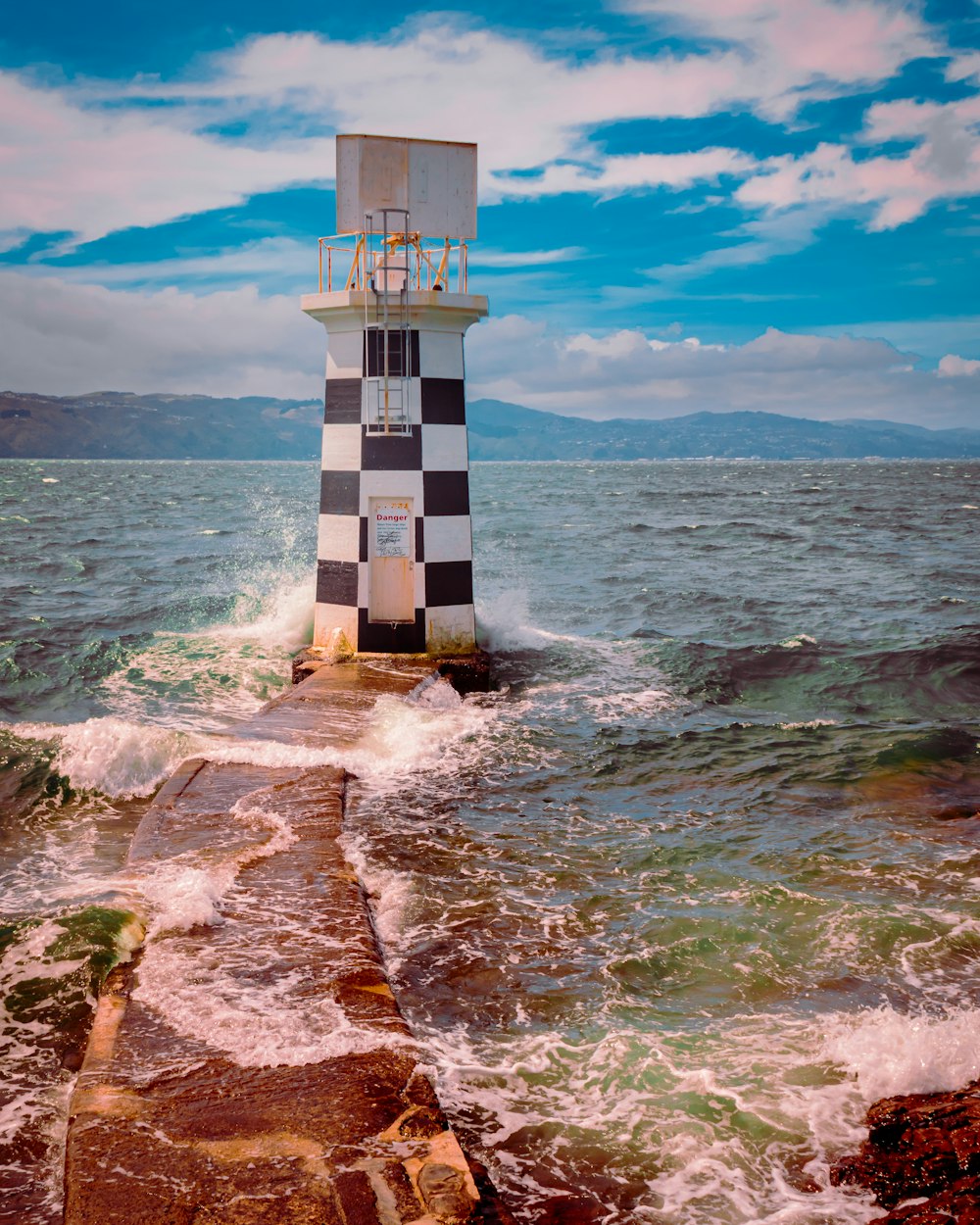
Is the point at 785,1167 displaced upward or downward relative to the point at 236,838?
downward

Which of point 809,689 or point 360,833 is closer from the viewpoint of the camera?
point 360,833

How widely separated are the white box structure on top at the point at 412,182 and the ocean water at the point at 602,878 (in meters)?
4.74

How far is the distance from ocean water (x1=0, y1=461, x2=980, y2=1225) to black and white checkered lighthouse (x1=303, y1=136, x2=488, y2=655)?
4.55ft

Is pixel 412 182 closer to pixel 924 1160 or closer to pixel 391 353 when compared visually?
pixel 391 353

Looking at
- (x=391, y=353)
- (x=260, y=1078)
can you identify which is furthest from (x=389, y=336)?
(x=260, y=1078)

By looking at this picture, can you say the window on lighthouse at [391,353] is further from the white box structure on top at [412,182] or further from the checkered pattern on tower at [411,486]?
the white box structure on top at [412,182]

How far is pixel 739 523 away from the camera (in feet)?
128

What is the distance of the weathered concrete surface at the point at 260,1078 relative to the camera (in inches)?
109

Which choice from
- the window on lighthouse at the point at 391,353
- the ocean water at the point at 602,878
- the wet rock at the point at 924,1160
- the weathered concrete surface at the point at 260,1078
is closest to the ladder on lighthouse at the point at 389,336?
the window on lighthouse at the point at 391,353

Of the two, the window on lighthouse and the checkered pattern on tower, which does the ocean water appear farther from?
the window on lighthouse

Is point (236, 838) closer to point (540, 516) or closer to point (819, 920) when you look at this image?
point (819, 920)

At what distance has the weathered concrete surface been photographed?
Answer: 2762 millimetres

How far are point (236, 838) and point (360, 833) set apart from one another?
36.5 inches

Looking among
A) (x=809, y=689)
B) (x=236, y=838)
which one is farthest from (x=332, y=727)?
(x=809, y=689)
